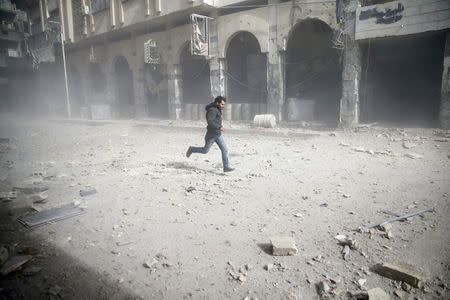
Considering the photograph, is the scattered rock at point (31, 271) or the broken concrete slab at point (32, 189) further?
the broken concrete slab at point (32, 189)

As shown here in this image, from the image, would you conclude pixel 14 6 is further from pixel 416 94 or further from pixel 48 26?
pixel 416 94

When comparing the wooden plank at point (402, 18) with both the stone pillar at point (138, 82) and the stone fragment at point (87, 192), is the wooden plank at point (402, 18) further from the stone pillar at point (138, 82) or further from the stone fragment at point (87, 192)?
the stone pillar at point (138, 82)

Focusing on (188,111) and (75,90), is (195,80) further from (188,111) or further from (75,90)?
(75,90)

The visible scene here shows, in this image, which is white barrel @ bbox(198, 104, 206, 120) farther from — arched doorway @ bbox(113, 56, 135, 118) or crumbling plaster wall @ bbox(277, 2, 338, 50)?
arched doorway @ bbox(113, 56, 135, 118)

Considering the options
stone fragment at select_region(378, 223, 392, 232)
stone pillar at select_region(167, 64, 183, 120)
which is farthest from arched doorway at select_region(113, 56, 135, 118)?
stone fragment at select_region(378, 223, 392, 232)

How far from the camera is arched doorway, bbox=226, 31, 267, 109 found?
14.6m

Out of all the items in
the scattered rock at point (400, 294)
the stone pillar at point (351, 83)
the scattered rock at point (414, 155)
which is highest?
the stone pillar at point (351, 83)

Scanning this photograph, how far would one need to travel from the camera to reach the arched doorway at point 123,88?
18969 mm

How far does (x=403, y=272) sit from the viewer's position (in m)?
2.30

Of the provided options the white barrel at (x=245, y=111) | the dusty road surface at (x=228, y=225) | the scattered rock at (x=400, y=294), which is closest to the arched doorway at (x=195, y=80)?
the white barrel at (x=245, y=111)

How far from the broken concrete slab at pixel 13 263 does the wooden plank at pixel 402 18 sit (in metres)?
10.0

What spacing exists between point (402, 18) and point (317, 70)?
5165 mm

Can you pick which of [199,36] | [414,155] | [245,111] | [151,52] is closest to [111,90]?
[151,52]

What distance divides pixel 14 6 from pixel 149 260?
1447 inches
